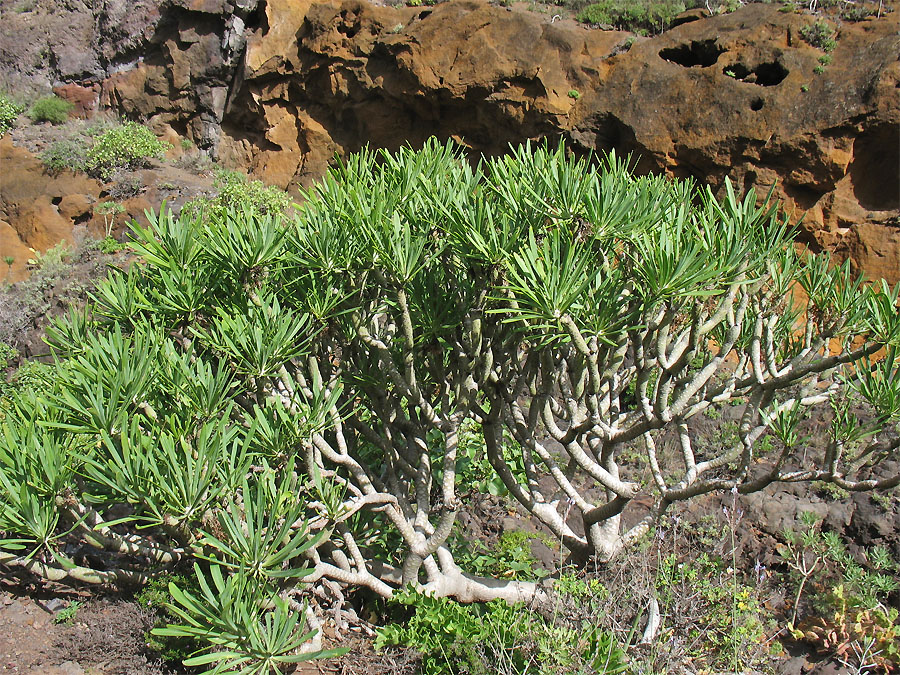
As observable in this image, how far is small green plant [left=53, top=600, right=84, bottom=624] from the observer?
3297 millimetres

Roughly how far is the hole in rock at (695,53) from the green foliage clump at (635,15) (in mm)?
1011

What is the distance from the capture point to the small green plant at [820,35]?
7473 millimetres

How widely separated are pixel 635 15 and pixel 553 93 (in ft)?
7.28

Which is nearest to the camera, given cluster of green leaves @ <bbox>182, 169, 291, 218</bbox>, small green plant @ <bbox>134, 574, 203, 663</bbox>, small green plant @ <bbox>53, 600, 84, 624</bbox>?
small green plant @ <bbox>134, 574, 203, 663</bbox>

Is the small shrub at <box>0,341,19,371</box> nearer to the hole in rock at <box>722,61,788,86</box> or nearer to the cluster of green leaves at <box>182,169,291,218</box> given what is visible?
the cluster of green leaves at <box>182,169,291,218</box>

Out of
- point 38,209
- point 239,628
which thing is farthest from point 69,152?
point 239,628

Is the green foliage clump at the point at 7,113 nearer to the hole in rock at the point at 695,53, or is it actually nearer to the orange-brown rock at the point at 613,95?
the orange-brown rock at the point at 613,95

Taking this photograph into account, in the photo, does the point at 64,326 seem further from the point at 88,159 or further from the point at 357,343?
the point at 88,159

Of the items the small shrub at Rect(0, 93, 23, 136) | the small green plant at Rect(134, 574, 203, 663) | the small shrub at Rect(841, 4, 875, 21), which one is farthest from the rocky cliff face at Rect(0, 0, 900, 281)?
the small green plant at Rect(134, 574, 203, 663)

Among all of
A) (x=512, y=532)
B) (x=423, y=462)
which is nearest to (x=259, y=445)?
(x=423, y=462)

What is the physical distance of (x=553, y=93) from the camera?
28.6 ft

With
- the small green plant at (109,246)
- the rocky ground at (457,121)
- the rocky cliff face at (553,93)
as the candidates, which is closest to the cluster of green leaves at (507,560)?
the rocky ground at (457,121)

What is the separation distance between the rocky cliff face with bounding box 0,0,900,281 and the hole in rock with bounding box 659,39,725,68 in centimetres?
1

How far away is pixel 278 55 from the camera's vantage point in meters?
11.7
